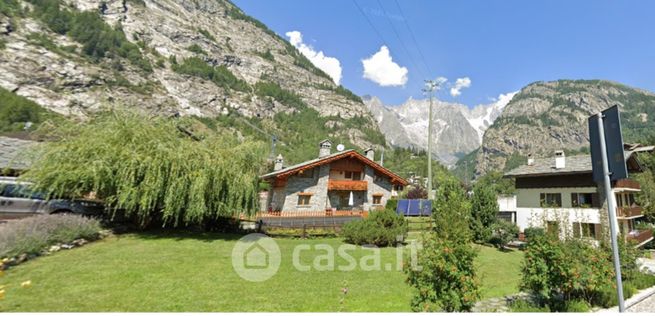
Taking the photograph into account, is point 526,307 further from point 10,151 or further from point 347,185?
point 10,151

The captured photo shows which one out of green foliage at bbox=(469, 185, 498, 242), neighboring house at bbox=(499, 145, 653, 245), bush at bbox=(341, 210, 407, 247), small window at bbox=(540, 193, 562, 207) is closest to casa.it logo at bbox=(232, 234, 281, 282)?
bush at bbox=(341, 210, 407, 247)

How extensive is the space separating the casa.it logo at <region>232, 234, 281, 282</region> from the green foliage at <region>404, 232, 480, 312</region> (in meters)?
4.68

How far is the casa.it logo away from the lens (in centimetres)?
833

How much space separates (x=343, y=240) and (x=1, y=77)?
110m

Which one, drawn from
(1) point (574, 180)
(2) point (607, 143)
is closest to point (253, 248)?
(2) point (607, 143)

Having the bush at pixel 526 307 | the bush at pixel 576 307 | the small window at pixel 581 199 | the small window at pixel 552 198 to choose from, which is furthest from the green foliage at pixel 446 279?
the small window at pixel 581 199

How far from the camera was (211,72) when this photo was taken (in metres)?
139

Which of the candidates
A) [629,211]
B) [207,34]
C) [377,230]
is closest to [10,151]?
[377,230]

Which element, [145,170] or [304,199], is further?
[304,199]

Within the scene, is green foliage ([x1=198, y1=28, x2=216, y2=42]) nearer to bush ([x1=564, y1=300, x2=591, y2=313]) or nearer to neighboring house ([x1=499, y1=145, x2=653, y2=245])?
neighboring house ([x1=499, y1=145, x2=653, y2=245])

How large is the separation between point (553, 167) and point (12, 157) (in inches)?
1565

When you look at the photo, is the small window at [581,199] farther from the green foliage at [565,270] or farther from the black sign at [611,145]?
the black sign at [611,145]

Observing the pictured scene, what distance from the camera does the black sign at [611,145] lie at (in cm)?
404

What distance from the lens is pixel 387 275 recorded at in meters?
9.00
